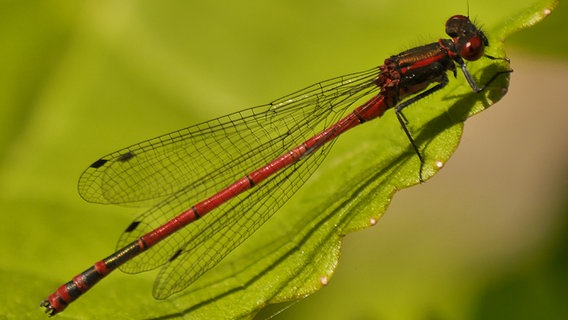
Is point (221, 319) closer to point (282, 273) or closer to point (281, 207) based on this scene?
point (282, 273)

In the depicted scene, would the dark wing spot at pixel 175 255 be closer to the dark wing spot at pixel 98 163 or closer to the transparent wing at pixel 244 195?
the transparent wing at pixel 244 195

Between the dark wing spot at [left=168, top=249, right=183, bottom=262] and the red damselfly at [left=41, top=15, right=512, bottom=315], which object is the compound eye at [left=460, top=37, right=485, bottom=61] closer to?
the red damselfly at [left=41, top=15, right=512, bottom=315]

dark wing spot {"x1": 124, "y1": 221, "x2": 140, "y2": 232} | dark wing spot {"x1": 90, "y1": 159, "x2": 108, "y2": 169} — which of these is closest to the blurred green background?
dark wing spot {"x1": 124, "y1": 221, "x2": 140, "y2": 232}

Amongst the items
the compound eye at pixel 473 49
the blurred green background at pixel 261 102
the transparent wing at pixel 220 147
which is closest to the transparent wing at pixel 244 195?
the transparent wing at pixel 220 147

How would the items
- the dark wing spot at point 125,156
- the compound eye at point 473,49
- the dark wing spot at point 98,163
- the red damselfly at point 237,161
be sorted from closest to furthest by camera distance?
the compound eye at point 473,49
the red damselfly at point 237,161
the dark wing spot at point 98,163
the dark wing spot at point 125,156

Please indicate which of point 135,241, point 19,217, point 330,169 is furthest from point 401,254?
point 19,217

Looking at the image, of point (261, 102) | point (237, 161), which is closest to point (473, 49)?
point (261, 102)
